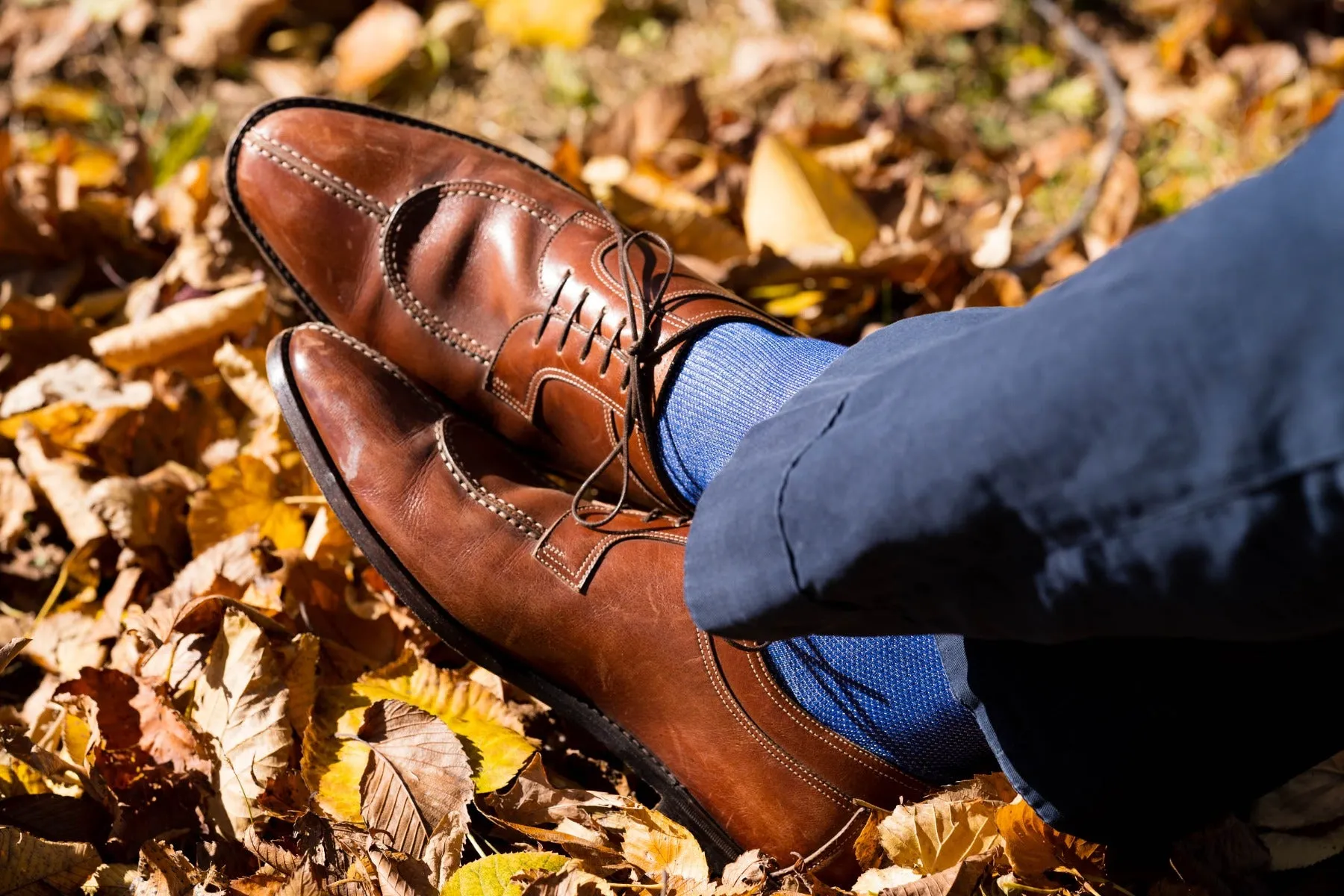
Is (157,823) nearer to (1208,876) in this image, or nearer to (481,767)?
(481,767)

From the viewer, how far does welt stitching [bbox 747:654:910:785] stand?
40.3 inches

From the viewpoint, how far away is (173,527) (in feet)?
4.29

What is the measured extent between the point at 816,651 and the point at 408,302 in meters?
0.68

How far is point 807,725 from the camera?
1.04 m

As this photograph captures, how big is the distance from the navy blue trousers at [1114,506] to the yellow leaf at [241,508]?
27.5 inches

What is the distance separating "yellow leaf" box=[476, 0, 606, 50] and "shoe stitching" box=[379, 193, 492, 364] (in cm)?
98

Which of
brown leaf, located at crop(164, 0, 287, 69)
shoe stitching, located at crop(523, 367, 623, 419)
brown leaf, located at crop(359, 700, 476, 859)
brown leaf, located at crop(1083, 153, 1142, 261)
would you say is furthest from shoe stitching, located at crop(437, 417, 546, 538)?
brown leaf, located at crop(164, 0, 287, 69)

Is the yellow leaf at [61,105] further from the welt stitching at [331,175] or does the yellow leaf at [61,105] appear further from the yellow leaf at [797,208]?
the yellow leaf at [797,208]

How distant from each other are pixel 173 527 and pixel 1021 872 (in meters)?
1.02

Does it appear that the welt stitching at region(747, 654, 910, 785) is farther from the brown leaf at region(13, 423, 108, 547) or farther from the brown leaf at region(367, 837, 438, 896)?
the brown leaf at region(13, 423, 108, 547)

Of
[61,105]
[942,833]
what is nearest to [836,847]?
[942,833]

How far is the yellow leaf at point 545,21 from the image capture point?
2.17 meters

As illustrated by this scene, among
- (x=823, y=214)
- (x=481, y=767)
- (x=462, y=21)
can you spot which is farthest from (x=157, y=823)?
(x=462, y=21)

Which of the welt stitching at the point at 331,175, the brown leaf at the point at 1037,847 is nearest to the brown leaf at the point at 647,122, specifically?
the welt stitching at the point at 331,175
